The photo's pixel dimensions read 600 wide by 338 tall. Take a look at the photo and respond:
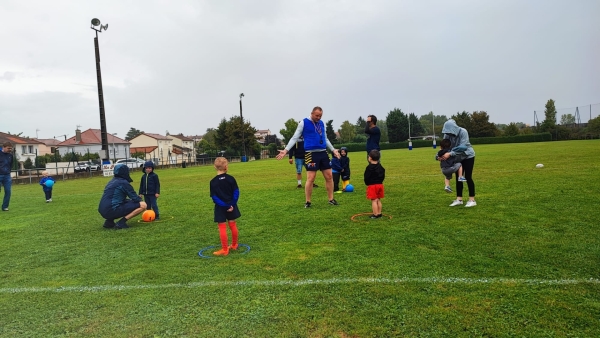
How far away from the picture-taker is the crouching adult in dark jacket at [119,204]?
745 cm

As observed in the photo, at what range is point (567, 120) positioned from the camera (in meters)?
61.5

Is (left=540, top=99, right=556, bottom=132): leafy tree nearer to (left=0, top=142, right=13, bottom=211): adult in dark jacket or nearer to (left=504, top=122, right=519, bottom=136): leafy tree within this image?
(left=504, top=122, right=519, bottom=136): leafy tree

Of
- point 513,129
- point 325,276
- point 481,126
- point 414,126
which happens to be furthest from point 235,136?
point 325,276

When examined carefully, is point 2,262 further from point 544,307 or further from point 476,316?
point 544,307

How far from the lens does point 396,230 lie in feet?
20.0

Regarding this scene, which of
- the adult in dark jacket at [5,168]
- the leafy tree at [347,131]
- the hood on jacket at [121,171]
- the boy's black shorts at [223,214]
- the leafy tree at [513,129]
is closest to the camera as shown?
the boy's black shorts at [223,214]

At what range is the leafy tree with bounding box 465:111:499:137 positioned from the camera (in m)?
80.2

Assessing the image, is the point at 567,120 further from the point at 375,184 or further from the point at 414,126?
the point at 375,184

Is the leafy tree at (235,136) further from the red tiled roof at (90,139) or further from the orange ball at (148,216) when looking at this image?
the orange ball at (148,216)

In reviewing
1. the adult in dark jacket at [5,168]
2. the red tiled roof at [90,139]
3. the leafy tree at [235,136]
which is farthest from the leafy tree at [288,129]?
the adult in dark jacket at [5,168]

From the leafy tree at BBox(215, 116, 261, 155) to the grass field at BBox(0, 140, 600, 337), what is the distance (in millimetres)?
54062

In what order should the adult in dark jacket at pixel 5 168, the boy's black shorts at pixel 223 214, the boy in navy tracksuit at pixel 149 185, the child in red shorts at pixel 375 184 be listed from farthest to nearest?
the adult in dark jacket at pixel 5 168 → the boy in navy tracksuit at pixel 149 185 → the child in red shorts at pixel 375 184 → the boy's black shorts at pixel 223 214

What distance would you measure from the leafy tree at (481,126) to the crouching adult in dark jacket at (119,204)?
8176 cm

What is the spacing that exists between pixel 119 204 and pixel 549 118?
73103mm
